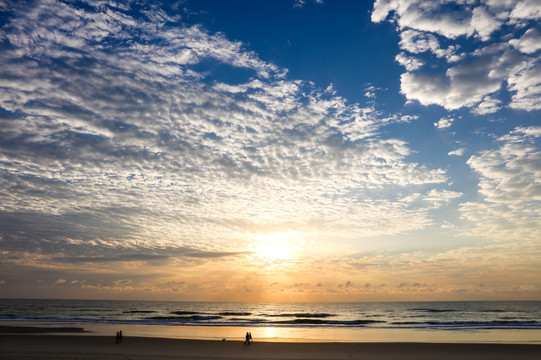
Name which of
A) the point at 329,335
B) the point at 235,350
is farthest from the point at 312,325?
the point at 235,350

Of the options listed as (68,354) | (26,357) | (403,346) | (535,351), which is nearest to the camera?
(26,357)

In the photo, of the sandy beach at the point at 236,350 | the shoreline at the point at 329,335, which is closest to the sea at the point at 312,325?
the shoreline at the point at 329,335

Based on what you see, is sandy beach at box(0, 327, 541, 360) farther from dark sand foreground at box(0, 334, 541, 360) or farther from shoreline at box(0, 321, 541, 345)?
shoreline at box(0, 321, 541, 345)

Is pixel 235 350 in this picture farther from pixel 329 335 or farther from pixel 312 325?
pixel 312 325

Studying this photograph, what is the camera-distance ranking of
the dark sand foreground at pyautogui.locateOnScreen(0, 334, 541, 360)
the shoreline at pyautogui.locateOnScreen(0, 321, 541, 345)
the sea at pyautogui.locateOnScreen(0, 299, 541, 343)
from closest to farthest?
the dark sand foreground at pyautogui.locateOnScreen(0, 334, 541, 360) < the shoreline at pyautogui.locateOnScreen(0, 321, 541, 345) < the sea at pyautogui.locateOnScreen(0, 299, 541, 343)

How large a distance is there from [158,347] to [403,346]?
19.3 m

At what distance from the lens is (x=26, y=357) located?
2116 cm

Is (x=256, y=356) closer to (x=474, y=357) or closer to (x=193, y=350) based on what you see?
(x=193, y=350)

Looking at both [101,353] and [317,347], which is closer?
[101,353]

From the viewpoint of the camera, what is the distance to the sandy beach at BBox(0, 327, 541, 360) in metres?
22.7

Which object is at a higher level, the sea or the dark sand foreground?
the dark sand foreground

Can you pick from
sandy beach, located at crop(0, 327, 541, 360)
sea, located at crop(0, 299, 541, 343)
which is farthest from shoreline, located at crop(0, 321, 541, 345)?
sandy beach, located at crop(0, 327, 541, 360)

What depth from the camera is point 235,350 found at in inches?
992

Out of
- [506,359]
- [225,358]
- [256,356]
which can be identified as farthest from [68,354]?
[506,359]
